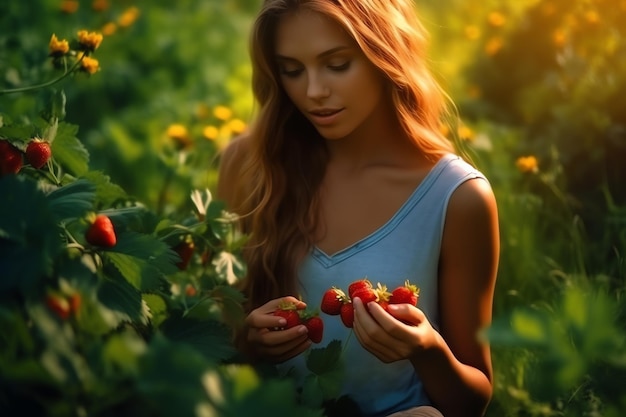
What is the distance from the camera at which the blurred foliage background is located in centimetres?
198

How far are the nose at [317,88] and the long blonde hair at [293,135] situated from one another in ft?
0.41

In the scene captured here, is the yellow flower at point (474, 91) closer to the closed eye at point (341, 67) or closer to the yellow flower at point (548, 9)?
the yellow flower at point (548, 9)

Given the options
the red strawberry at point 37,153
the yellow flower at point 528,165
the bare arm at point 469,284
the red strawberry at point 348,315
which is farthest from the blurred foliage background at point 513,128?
the red strawberry at point 37,153

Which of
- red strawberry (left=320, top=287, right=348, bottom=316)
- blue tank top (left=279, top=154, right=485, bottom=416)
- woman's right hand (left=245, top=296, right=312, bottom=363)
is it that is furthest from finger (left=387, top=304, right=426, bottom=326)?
blue tank top (left=279, top=154, right=485, bottom=416)

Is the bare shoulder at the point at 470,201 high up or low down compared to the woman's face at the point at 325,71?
down

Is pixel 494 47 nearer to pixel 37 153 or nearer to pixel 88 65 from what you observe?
pixel 88 65

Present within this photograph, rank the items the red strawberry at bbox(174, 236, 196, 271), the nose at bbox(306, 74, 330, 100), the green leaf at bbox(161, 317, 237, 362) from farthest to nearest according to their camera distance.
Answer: the red strawberry at bbox(174, 236, 196, 271)
the nose at bbox(306, 74, 330, 100)
the green leaf at bbox(161, 317, 237, 362)

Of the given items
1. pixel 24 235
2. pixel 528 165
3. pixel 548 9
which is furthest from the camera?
pixel 548 9

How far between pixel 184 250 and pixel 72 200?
611 mm

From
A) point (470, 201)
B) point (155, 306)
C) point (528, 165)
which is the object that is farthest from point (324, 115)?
point (528, 165)

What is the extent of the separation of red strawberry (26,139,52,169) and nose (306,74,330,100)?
0.63 meters

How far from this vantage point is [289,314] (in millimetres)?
2016

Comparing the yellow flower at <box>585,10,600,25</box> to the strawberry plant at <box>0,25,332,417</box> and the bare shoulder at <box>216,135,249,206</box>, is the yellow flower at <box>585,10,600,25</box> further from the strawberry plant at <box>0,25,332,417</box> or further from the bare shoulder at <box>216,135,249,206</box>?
the strawberry plant at <box>0,25,332,417</box>

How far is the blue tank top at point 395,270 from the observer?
2240 millimetres
